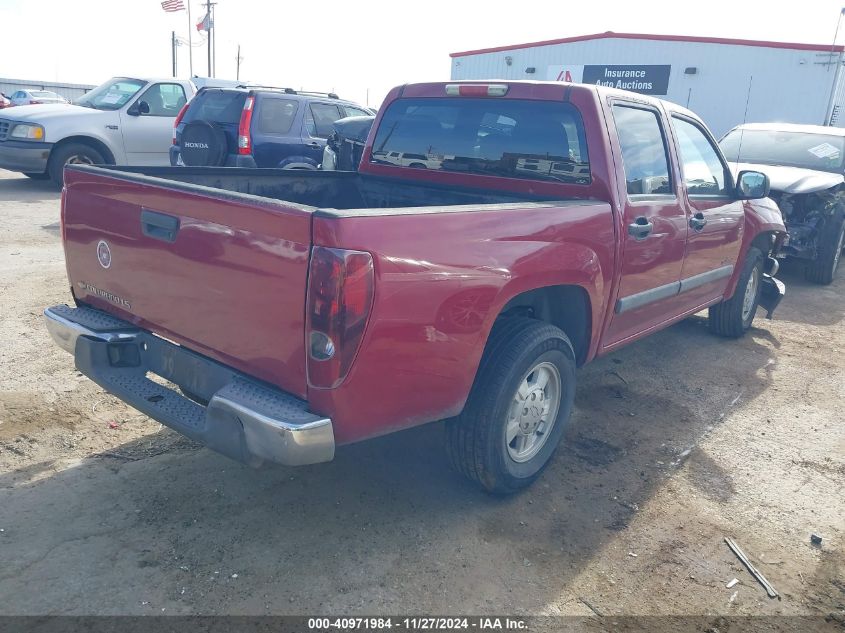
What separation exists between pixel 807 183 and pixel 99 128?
410 inches

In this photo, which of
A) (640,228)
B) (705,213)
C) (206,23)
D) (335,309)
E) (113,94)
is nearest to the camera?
(335,309)

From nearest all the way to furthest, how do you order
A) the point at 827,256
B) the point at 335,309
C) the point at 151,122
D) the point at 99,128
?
the point at 335,309, the point at 827,256, the point at 99,128, the point at 151,122

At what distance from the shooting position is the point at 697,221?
4.47 m

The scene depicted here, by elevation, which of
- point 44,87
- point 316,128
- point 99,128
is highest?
point 44,87

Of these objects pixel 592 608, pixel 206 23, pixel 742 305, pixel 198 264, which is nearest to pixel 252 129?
pixel 742 305

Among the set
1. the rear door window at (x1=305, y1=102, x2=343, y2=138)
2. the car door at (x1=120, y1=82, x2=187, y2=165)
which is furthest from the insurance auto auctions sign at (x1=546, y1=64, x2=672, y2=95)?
the car door at (x1=120, y1=82, x2=187, y2=165)

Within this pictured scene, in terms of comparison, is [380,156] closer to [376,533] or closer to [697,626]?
[376,533]

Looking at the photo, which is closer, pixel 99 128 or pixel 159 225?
pixel 159 225

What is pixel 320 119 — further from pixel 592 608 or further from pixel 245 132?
pixel 592 608

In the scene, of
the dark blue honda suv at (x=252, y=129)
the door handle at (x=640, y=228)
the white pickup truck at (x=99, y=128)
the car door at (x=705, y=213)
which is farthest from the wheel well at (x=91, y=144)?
the door handle at (x=640, y=228)

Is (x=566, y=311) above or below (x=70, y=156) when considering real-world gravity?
below

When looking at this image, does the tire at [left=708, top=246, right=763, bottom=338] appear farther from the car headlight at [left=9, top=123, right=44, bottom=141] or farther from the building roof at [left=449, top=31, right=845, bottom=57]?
the building roof at [left=449, top=31, right=845, bottom=57]

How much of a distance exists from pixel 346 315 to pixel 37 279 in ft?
17.5

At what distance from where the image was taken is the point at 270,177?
4.18 meters
